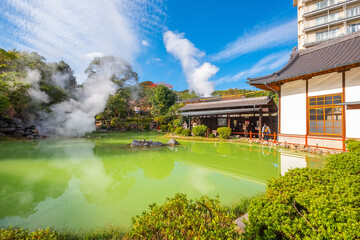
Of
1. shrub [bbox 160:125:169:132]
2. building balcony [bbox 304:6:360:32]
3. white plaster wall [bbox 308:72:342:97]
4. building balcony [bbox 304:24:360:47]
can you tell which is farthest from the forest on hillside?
building balcony [bbox 304:6:360:32]

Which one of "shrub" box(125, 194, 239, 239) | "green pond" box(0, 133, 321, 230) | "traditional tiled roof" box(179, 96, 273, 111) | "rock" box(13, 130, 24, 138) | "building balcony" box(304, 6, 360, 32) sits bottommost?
"green pond" box(0, 133, 321, 230)

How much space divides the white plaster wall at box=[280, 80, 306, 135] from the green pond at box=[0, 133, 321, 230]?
10.4 feet

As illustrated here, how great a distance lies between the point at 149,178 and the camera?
5.16 meters

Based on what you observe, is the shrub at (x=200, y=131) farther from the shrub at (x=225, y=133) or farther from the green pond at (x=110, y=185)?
the green pond at (x=110, y=185)

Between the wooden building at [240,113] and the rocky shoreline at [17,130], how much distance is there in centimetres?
1452

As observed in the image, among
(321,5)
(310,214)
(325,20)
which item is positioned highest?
(321,5)

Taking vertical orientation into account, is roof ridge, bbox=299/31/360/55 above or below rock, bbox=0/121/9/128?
above

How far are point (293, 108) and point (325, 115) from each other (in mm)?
1523

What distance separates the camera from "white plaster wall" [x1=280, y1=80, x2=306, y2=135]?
9.50 m

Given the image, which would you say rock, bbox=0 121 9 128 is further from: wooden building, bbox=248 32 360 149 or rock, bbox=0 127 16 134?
wooden building, bbox=248 32 360 149

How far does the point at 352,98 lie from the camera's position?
781 cm

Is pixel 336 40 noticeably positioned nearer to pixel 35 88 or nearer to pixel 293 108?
pixel 293 108

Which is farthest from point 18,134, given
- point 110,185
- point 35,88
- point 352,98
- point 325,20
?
point 325,20

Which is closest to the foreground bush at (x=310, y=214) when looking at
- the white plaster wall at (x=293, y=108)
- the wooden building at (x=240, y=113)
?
the white plaster wall at (x=293, y=108)
